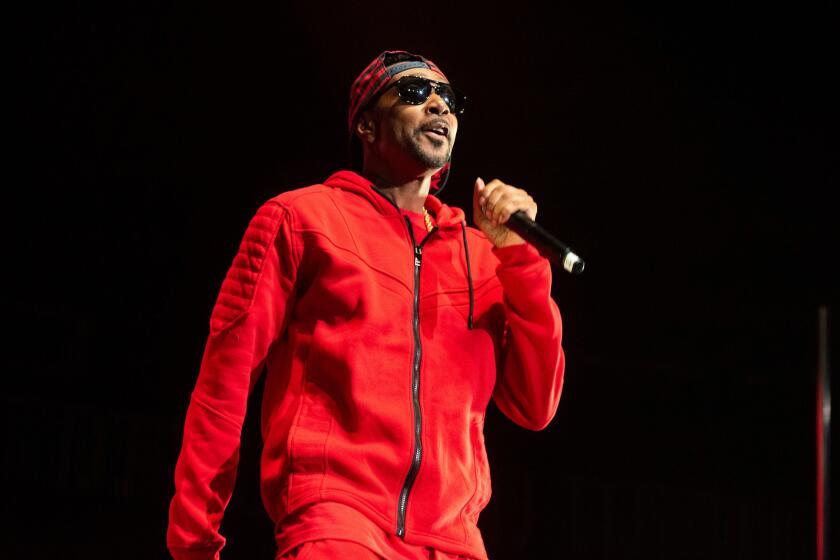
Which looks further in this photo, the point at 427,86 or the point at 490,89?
the point at 490,89

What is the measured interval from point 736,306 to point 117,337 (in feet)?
8.65

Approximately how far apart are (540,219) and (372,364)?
265 cm

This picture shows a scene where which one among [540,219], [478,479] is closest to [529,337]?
[478,479]

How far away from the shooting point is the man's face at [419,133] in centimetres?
197

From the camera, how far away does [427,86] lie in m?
2.01

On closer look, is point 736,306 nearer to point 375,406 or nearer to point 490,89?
point 490,89

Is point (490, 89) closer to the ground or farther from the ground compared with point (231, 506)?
farther from the ground

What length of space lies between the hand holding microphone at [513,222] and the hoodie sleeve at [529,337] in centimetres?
3

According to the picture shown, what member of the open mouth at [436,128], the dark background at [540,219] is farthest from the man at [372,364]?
the dark background at [540,219]

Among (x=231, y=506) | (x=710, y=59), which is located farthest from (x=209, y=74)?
(x=710, y=59)

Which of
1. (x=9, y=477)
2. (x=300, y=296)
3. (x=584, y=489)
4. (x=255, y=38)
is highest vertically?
(x=255, y=38)

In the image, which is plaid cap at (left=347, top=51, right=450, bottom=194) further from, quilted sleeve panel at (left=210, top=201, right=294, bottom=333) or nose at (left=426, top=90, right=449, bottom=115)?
quilted sleeve panel at (left=210, top=201, right=294, bottom=333)

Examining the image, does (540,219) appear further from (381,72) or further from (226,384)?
(226,384)

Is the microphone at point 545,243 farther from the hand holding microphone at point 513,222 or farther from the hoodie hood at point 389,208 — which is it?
the hoodie hood at point 389,208
